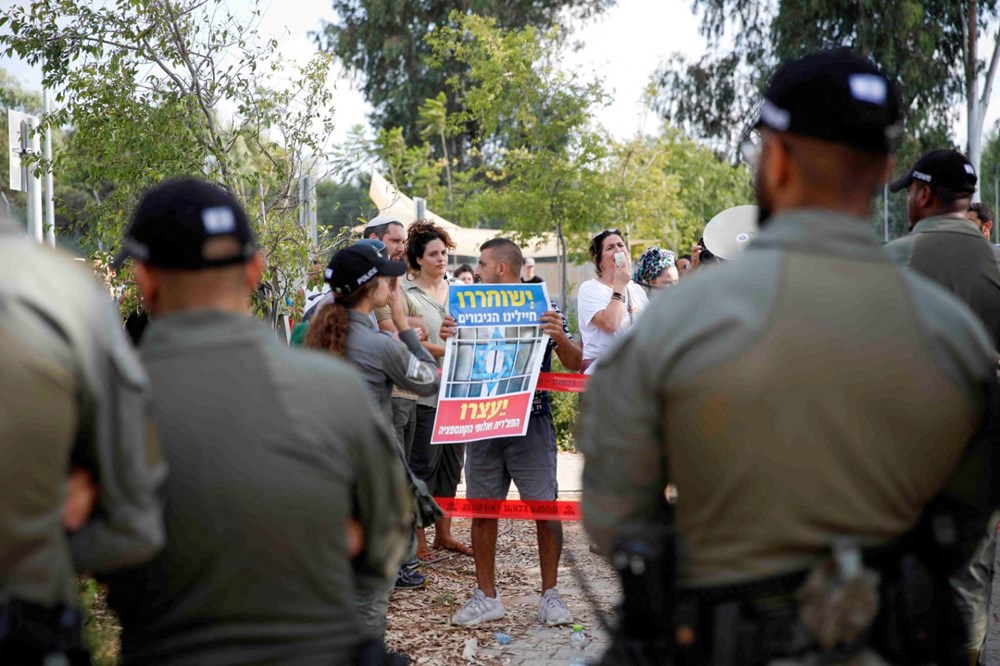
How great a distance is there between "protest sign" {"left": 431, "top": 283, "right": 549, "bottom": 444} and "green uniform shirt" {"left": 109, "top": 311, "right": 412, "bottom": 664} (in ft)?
13.4

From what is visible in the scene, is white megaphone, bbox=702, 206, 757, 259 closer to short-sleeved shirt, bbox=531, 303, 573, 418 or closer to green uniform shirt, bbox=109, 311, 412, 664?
short-sleeved shirt, bbox=531, 303, 573, 418

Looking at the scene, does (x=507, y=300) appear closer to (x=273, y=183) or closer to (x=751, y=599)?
(x=273, y=183)

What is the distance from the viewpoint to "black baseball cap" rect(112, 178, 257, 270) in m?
2.27

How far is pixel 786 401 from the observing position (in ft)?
6.88

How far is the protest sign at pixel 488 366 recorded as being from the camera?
641 cm

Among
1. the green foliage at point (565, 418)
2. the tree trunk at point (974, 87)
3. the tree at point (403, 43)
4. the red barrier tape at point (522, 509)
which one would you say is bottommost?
the green foliage at point (565, 418)

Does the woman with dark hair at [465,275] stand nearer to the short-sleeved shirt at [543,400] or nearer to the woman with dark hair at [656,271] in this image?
the woman with dark hair at [656,271]

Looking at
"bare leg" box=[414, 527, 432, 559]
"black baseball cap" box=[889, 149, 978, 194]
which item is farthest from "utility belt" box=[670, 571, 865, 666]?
"bare leg" box=[414, 527, 432, 559]

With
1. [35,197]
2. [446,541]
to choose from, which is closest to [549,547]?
[446,541]

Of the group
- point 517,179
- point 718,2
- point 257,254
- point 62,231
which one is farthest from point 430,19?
point 257,254

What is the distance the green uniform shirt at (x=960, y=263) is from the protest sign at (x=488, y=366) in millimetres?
2786

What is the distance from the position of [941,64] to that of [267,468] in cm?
2619

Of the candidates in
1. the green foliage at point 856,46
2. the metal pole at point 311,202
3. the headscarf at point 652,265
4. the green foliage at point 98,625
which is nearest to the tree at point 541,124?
the green foliage at point 856,46

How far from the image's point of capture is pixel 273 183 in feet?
25.7
